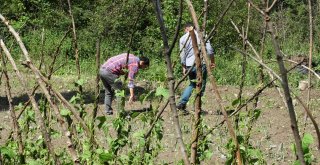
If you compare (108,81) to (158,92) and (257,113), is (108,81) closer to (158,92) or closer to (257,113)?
Result: (257,113)

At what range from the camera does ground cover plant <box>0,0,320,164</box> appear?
1462mm

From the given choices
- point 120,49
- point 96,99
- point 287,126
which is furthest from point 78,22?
point 96,99

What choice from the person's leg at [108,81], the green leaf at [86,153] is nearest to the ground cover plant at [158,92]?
the green leaf at [86,153]

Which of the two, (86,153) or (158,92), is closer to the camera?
(158,92)

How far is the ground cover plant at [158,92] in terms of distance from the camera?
4.80ft

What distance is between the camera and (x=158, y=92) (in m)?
1.89

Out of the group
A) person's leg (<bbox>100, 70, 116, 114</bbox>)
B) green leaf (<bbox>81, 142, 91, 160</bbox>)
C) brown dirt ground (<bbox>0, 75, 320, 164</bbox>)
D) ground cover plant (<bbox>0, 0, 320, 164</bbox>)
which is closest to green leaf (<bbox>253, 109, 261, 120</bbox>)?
ground cover plant (<bbox>0, 0, 320, 164</bbox>)

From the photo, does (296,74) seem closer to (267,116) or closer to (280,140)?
(267,116)

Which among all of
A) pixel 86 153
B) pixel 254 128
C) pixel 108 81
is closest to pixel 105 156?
pixel 86 153

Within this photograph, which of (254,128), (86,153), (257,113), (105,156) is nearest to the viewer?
(105,156)

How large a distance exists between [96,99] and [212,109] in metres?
6.69

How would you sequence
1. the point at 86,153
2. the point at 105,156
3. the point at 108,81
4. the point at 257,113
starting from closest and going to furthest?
the point at 105,156
the point at 86,153
the point at 257,113
the point at 108,81

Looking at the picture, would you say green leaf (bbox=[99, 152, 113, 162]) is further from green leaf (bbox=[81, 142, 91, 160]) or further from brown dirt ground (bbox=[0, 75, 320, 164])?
brown dirt ground (bbox=[0, 75, 320, 164])

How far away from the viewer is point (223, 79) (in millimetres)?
12648
